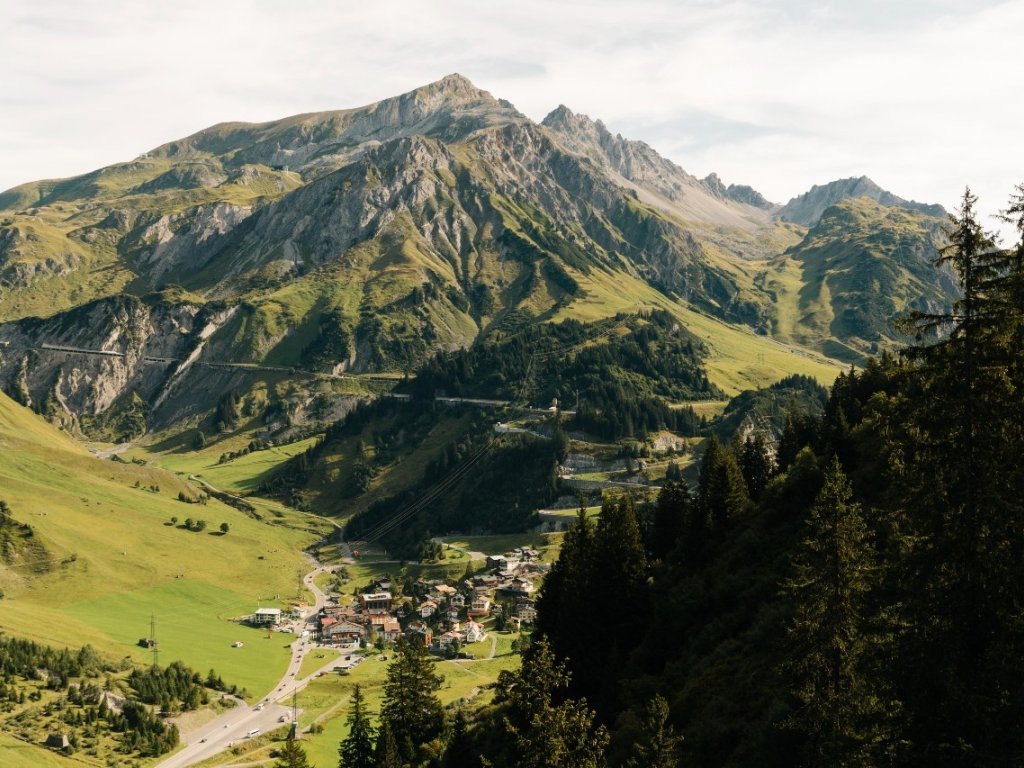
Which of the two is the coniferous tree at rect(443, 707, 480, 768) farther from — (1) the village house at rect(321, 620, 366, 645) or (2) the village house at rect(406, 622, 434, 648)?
(1) the village house at rect(321, 620, 366, 645)

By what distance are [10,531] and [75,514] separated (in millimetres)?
23517

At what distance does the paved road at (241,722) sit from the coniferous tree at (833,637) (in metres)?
103

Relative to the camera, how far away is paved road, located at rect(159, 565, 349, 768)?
111m

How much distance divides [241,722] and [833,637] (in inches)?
4510

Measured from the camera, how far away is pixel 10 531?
6634 inches

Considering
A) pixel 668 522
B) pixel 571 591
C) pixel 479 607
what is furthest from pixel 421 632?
pixel 571 591

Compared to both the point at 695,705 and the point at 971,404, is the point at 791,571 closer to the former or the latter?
the point at 695,705

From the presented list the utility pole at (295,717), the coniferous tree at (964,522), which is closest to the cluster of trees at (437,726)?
the coniferous tree at (964,522)

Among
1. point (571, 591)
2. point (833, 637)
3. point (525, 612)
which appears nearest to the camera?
point (833, 637)

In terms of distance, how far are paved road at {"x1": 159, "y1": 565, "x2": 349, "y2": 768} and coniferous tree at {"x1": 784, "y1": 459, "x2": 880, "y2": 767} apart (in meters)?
103

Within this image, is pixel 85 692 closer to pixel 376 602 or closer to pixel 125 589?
pixel 125 589

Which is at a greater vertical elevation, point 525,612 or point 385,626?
point 525,612

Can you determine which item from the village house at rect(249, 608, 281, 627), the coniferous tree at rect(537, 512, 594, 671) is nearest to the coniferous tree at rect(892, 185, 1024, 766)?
the coniferous tree at rect(537, 512, 594, 671)

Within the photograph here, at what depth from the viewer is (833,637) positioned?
1129 inches
